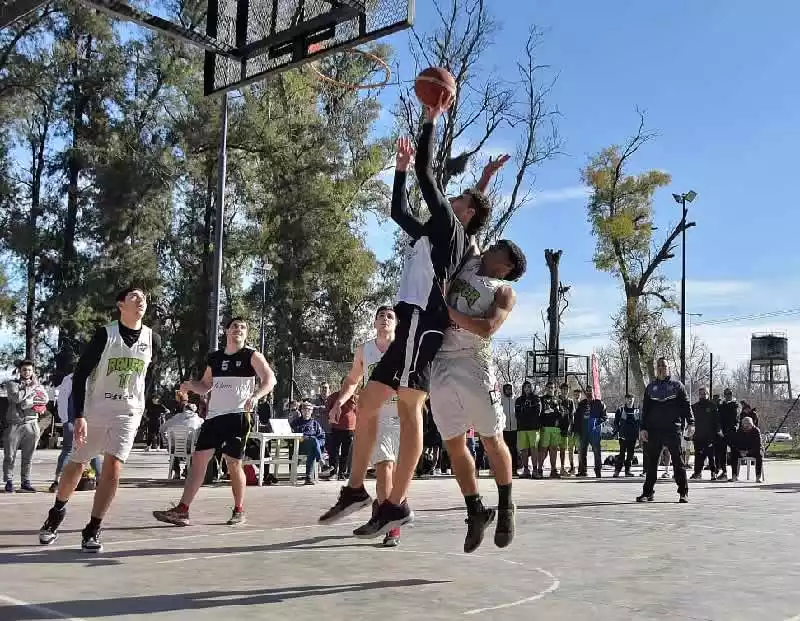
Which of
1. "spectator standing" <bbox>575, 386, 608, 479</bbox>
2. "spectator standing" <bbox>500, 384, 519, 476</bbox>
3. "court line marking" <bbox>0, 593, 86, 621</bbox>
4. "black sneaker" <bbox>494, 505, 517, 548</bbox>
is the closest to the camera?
"court line marking" <bbox>0, 593, 86, 621</bbox>

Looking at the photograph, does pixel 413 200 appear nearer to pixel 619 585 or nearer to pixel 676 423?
pixel 676 423

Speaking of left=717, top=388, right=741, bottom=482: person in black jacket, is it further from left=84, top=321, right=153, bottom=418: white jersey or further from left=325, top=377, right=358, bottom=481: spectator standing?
left=84, top=321, right=153, bottom=418: white jersey

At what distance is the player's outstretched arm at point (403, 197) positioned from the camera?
235 inches

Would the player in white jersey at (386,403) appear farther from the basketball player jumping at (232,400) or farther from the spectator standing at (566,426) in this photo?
the spectator standing at (566,426)

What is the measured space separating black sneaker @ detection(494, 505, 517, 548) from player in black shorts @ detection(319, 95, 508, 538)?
0.59m

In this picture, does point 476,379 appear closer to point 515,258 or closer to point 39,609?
point 515,258

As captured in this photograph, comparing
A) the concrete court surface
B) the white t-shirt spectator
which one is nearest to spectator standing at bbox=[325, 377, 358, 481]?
the white t-shirt spectator

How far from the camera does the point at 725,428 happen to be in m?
20.2

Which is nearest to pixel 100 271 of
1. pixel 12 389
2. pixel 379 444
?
pixel 12 389

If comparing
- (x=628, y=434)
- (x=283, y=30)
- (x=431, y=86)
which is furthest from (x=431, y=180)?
(x=628, y=434)

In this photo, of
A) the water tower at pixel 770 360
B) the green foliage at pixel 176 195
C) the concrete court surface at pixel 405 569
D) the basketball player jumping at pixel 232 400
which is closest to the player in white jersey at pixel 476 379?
the concrete court surface at pixel 405 569

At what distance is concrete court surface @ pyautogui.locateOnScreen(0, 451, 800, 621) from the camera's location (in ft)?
15.3

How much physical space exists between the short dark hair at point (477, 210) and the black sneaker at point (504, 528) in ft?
6.26

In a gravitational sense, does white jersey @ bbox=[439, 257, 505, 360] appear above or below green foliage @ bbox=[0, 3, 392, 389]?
below
